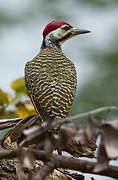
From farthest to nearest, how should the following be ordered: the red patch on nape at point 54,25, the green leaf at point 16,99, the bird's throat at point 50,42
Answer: the bird's throat at point 50,42, the red patch on nape at point 54,25, the green leaf at point 16,99

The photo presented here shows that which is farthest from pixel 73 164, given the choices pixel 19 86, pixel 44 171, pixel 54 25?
pixel 54 25

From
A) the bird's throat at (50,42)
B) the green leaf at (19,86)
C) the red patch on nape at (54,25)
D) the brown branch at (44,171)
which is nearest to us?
the brown branch at (44,171)

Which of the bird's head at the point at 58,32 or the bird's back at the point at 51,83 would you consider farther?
the bird's head at the point at 58,32

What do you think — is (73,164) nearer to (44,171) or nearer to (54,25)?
(44,171)

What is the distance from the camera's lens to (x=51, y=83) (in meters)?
5.16

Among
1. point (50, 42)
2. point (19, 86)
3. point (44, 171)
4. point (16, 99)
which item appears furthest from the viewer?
point (50, 42)

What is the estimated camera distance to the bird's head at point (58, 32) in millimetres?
6578

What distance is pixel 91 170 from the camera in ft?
9.40

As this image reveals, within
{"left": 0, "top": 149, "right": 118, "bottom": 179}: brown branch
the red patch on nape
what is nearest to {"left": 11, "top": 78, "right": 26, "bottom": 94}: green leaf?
the red patch on nape

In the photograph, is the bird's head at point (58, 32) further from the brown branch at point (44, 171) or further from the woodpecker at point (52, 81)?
the brown branch at point (44, 171)

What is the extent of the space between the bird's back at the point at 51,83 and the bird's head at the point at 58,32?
54cm

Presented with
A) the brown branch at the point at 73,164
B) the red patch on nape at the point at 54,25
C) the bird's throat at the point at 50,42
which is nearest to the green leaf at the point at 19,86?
the red patch on nape at the point at 54,25

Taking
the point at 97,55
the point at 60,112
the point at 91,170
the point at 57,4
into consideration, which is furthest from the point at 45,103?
the point at 57,4

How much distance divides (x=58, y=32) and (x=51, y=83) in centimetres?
167
